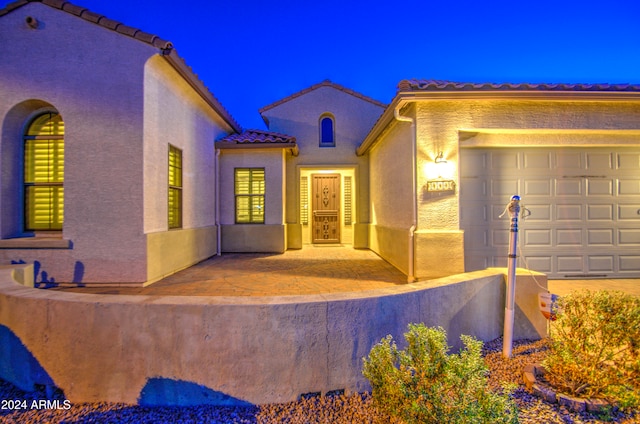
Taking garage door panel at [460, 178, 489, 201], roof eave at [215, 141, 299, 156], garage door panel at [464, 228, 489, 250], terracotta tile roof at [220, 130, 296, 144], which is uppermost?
terracotta tile roof at [220, 130, 296, 144]

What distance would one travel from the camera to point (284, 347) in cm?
312

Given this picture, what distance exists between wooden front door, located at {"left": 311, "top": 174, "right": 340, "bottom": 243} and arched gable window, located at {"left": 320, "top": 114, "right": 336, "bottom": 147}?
1311 millimetres

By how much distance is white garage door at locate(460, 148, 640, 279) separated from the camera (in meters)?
5.77

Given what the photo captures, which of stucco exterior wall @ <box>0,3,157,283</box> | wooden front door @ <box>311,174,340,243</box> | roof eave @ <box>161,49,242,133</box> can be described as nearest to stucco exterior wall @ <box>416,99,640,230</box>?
roof eave @ <box>161,49,242,133</box>

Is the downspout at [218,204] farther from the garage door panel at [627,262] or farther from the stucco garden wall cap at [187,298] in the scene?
the garage door panel at [627,262]

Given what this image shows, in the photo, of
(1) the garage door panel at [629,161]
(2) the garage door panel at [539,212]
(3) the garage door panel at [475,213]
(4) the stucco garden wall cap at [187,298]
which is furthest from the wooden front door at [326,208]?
(4) the stucco garden wall cap at [187,298]

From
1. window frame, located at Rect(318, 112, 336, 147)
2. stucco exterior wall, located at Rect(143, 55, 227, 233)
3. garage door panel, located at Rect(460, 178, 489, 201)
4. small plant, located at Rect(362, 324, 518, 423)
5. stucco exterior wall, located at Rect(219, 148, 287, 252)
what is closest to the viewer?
small plant, located at Rect(362, 324, 518, 423)

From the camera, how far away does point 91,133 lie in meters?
5.20

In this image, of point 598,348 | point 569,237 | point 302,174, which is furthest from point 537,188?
point 302,174

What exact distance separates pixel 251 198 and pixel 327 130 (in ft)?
13.1

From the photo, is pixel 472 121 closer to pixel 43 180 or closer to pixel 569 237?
pixel 569 237

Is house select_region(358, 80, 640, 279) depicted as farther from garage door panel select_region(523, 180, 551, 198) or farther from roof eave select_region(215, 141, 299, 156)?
roof eave select_region(215, 141, 299, 156)

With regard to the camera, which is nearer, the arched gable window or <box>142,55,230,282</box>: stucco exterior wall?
<box>142,55,230,282</box>: stucco exterior wall

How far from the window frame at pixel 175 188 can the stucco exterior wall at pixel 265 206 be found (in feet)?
7.89
